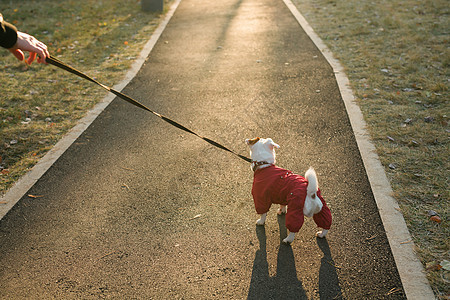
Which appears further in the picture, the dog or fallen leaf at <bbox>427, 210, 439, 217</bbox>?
fallen leaf at <bbox>427, 210, 439, 217</bbox>

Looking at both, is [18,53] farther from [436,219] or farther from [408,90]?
[408,90]

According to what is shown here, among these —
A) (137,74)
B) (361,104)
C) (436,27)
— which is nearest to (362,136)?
(361,104)

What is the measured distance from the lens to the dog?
10.3ft

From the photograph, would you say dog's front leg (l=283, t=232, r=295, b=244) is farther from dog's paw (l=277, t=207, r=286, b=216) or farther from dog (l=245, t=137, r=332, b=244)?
dog's paw (l=277, t=207, r=286, b=216)

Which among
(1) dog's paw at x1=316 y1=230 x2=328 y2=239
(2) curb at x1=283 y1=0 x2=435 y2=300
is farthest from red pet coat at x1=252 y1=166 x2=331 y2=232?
(2) curb at x1=283 y1=0 x2=435 y2=300

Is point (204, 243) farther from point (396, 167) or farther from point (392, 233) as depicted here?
point (396, 167)

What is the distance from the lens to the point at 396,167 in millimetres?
4305

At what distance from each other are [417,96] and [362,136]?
1.62 meters

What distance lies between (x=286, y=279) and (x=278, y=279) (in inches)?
2.7

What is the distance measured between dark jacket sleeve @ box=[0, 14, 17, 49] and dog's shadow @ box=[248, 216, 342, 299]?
2855 mm

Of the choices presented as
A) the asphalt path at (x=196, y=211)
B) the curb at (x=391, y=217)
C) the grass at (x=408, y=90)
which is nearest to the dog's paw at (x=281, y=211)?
the asphalt path at (x=196, y=211)

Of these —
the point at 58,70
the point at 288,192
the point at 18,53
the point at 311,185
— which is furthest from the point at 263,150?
the point at 58,70

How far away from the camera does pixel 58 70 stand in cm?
773

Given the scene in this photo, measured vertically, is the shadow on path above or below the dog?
below
